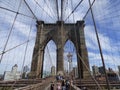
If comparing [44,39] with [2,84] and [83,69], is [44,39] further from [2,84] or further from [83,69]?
[2,84]

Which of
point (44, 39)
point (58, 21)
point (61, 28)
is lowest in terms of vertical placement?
point (44, 39)

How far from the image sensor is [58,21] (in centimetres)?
2077

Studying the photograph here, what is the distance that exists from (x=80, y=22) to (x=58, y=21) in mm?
4023

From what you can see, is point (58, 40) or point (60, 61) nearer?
point (60, 61)

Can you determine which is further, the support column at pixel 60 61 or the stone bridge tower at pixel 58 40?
the stone bridge tower at pixel 58 40

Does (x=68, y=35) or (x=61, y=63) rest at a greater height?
(x=68, y=35)

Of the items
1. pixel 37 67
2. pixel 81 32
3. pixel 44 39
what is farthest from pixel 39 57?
pixel 81 32

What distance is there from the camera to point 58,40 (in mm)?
19328

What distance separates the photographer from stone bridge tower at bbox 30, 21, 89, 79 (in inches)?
671

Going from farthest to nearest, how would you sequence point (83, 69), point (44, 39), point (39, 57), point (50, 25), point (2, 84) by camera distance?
1. point (50, 25)
2. point (44, 39)
3. point (39, 57)
4. point (83, 69)
5. point (2, 84)

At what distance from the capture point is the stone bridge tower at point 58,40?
17031 millimetres

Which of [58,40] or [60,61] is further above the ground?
[58,40]

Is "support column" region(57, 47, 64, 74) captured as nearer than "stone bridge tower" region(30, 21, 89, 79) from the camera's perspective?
Yes

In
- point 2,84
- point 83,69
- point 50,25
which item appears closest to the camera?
point 2,84
